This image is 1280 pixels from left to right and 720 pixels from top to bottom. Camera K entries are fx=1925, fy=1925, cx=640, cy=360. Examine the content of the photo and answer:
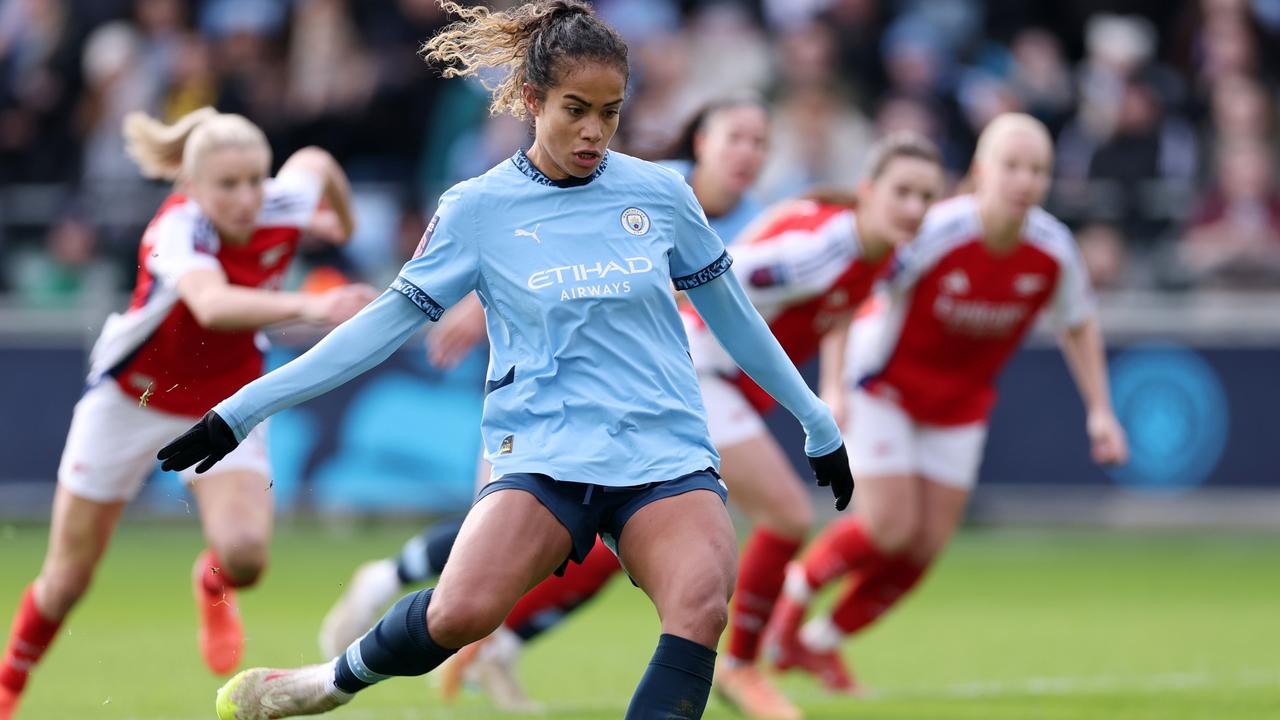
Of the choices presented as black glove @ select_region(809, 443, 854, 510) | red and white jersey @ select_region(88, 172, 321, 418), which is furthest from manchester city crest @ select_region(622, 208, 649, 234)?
red and white jersey @ select_region(88, 172, 321, 418)

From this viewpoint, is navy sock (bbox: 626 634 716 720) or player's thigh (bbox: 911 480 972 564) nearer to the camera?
navy sock (bbox: 626 634 716 720)

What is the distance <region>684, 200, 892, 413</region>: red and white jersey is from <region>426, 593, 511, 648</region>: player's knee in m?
2.80

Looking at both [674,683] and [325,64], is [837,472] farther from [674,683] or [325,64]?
[325,64]

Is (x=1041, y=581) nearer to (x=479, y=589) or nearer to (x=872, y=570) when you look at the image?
(x=872, y=570)

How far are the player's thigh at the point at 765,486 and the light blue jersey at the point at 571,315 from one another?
2.59 metres

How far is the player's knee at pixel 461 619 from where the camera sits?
187 inches

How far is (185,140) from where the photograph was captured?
23.1 feet

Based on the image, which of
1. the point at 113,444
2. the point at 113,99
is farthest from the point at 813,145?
the point at 113,444

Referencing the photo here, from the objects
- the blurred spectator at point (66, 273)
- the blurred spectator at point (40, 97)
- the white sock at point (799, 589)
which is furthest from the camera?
the blurred spectator at point (40, 97)

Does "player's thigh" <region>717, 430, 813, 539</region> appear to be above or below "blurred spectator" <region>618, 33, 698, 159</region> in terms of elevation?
above

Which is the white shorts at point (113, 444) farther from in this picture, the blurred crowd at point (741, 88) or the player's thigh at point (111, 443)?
the blurred crowd at point (741, 88)

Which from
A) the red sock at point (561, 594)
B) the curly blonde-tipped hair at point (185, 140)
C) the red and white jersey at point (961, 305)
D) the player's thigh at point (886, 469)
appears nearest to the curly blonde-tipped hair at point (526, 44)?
the curly blonde-tipped hair at point (185, 140)

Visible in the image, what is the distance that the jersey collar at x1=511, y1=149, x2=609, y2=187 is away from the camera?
495 centimetres

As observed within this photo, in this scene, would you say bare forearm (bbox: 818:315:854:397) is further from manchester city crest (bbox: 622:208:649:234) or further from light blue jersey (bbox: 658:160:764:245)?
manchester city crest (bbox: 622:208:649:234)
